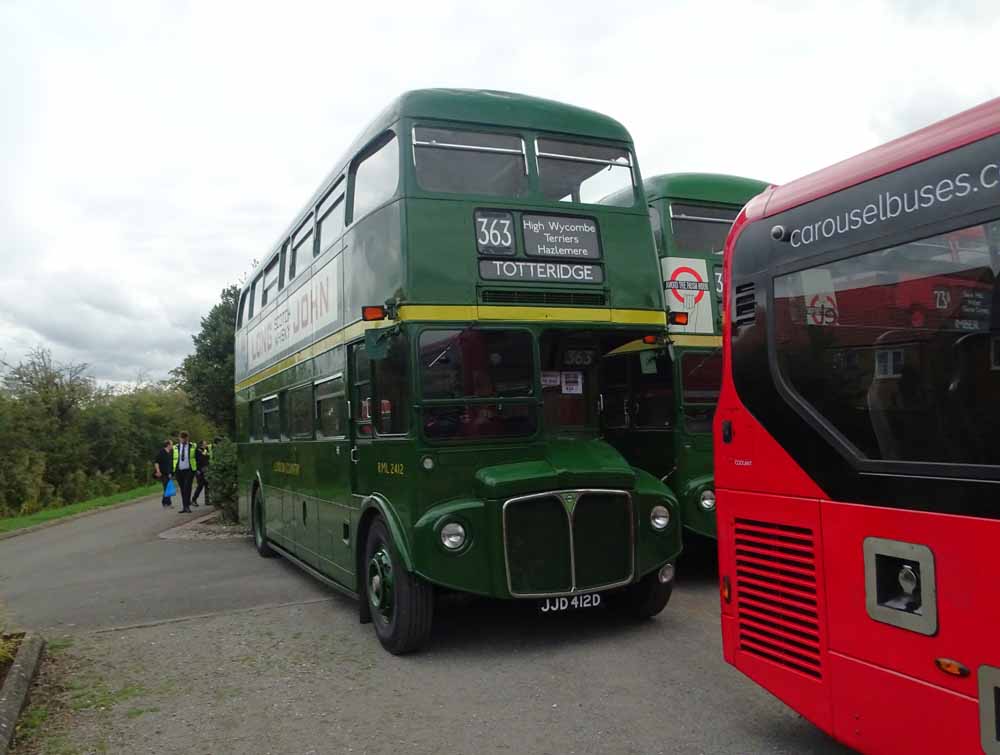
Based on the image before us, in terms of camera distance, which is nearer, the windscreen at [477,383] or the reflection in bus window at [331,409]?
the windscreen at [477,383]

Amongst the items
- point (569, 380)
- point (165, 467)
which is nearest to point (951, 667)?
point (569, 380)

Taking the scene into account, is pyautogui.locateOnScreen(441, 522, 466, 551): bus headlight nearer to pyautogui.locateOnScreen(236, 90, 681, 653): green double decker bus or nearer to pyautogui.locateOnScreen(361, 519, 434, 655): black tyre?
pyautogui.locateOnScreen(236, 90, 681, 653): green double decker bus

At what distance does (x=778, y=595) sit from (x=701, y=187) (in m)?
6.63

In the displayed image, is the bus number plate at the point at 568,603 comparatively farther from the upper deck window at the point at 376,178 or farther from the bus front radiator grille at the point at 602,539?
the upper deck window at the point at 376,178

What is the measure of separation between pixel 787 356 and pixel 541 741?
97.7 inches

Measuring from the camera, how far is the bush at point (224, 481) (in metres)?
17.5

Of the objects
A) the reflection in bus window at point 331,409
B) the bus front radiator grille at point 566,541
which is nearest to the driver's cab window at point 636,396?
the bus front radiator grille at point 566,541

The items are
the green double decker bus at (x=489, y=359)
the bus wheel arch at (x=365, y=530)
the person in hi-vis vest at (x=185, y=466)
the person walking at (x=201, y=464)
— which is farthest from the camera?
the person walking at (x=201, y=464)

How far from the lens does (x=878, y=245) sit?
11.8 ft

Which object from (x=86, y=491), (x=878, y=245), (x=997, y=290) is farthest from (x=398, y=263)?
(x=86, y=491)

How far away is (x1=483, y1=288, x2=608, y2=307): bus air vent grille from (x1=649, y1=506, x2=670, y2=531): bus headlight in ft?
5.62

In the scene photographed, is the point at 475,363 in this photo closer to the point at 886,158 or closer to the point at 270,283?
the point at 886,158

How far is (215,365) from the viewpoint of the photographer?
79.2 feet

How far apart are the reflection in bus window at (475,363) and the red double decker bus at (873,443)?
8.03ft
